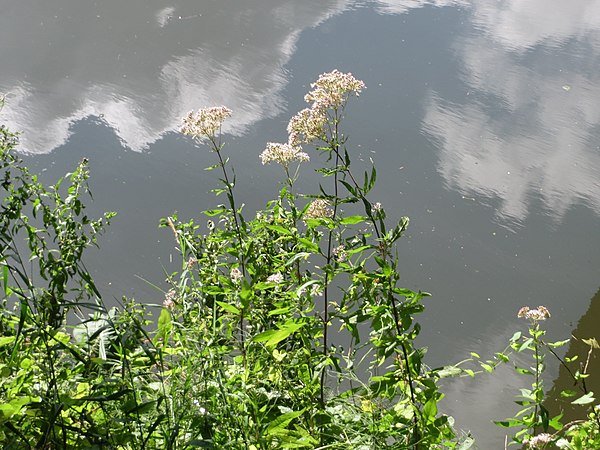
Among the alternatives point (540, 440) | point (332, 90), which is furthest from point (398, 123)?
point (540, 440)

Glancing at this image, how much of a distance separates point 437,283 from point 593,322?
551mm

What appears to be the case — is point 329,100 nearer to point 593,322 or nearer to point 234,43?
point 593,322

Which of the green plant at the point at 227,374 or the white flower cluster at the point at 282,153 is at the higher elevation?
the white flower cluster at the point at 282,153

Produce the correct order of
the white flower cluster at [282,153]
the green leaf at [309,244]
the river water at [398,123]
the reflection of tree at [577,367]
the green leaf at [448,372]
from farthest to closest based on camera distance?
the river water at [398,123] < the reflection of tree at [577,367] < the white flower cluster at [282,153] < the green leaf at [448,372] < the green leaf at [309,244]

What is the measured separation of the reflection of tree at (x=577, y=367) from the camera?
2.41 metres

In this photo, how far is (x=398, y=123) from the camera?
3842 mm

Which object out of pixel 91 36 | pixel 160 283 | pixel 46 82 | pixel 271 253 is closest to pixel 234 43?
pixel 91 36

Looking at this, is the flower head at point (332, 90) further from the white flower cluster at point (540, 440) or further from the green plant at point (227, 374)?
the white flower cluster at point (540, 440)

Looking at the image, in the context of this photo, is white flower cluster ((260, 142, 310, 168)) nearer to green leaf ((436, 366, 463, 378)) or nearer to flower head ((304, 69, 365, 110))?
flower head ((304, 69, 365, 110))

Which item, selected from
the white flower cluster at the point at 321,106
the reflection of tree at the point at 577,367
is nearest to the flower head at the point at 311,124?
the white flower cluster at the point at 321,106

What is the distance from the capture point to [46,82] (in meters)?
4.06

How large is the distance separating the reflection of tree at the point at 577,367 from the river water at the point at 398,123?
0.06 feet

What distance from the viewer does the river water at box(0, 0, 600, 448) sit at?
281 centimetres

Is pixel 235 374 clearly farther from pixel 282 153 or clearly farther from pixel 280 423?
pixel 282 153
